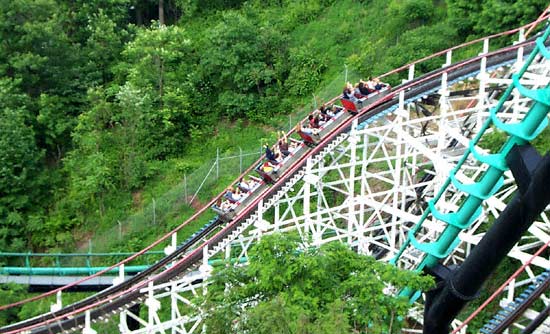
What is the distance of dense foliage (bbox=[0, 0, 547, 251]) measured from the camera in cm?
2642

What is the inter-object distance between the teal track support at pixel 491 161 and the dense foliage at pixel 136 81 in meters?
12.0

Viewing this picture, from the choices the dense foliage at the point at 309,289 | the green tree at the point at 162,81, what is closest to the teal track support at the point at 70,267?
the green tree at the point at 162,81

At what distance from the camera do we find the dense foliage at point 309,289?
11578mm

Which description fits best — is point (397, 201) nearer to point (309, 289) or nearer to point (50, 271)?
point (309, 289)

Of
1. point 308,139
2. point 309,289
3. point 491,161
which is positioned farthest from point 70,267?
point 491,161

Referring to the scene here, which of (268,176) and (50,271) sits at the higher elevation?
(268,176)

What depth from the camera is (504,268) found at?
1866cm

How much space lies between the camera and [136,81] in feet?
94.8

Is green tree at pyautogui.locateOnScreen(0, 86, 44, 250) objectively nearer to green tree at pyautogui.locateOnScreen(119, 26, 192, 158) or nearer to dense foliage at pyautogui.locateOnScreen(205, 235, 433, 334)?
green tree at pyautogui.locateOnScreen(119, 26, 192, 158)

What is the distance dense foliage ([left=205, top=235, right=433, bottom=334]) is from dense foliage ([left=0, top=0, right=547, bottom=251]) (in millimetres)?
13784

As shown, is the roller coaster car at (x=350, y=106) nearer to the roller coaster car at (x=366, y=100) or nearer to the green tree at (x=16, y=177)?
the roller coaster car at (x=366, y=100)

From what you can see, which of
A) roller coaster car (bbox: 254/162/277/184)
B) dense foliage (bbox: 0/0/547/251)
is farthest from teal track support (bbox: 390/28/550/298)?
dense foliage (bbox: 0/0/547/251)

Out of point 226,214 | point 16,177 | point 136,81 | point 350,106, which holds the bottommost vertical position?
point 16,177

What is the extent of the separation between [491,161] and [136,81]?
18.3 m
